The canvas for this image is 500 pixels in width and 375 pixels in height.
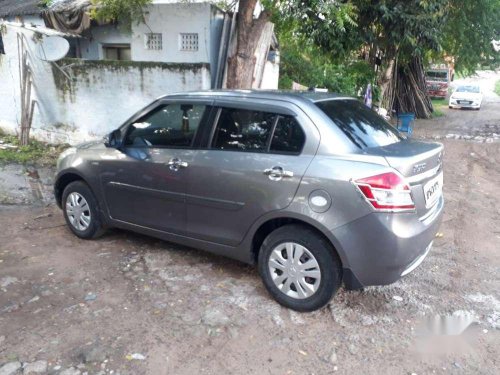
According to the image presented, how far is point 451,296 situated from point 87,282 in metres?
3.16

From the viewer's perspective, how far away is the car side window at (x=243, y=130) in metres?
3.51

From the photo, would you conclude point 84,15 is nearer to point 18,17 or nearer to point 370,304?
point 18,17

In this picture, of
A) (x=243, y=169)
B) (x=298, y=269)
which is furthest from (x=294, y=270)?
(x=243, y=169)

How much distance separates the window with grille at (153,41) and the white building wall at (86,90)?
202cm

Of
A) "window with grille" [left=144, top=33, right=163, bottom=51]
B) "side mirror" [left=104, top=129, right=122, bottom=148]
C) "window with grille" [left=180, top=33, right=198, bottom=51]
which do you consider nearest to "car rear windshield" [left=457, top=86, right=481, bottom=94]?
"window with grille" [left=180, top=33, right=198, bottom=51]

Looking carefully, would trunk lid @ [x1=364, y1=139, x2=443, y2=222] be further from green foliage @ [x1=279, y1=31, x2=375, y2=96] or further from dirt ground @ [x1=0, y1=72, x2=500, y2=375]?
green foliage @ [x1=279, y1=31, x2=375, y2=96]

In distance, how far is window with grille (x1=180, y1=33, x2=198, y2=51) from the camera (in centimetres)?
954

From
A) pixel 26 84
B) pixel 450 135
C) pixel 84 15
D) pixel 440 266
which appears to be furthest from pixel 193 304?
pixel 450 135

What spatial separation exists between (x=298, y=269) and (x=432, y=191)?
1220mm

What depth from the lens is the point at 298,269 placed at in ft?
11.0

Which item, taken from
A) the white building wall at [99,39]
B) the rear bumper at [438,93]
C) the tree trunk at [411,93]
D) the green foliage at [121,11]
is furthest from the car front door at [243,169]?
the rear bumper at [438,93]

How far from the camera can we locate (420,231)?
320 cm

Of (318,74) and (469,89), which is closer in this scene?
(318,74)

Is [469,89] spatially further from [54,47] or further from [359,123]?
[359,123]
